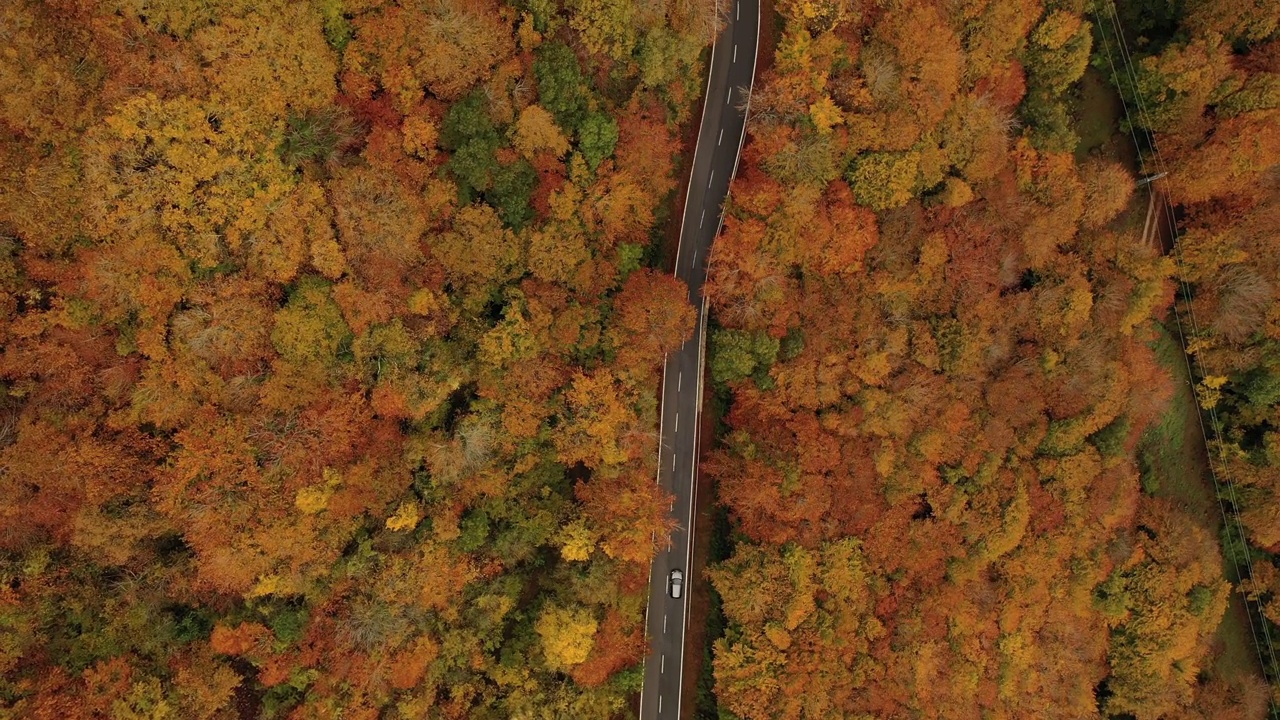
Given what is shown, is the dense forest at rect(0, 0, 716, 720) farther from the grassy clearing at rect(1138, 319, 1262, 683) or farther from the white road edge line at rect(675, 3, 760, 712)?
the grassy clearing at rect(1138, 319, 1262, 683)

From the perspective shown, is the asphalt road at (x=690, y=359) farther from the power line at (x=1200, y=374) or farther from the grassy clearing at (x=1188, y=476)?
the grassy clearing at (x=1188, y=476)

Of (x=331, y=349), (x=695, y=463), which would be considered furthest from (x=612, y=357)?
(x=331, y=349)

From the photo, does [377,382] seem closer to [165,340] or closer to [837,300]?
[165,340]

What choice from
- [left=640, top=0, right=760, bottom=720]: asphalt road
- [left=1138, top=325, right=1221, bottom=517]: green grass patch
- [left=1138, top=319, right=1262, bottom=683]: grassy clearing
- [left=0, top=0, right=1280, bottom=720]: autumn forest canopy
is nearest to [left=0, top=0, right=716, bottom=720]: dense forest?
[left=0, top=0, right=1280, bottom=720]: autumn forest canopy

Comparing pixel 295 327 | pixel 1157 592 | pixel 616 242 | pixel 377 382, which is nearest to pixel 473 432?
pixel 377 382

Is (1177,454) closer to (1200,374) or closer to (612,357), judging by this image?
(1200,374)

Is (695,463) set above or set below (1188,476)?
below
